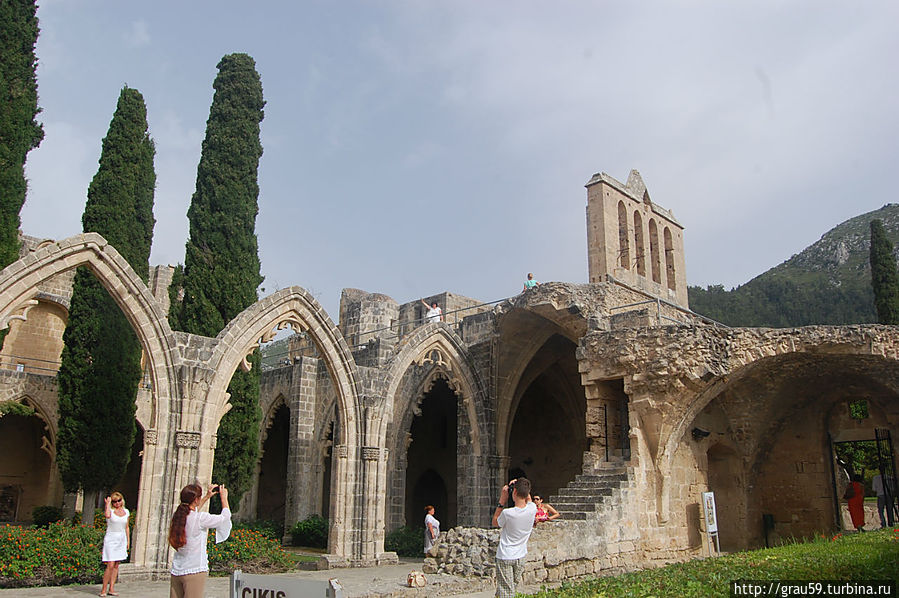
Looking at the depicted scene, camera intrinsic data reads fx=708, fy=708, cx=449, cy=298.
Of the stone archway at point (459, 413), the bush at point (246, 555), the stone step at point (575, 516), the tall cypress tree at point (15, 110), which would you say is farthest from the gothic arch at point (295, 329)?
the stone step at point (575, 516)

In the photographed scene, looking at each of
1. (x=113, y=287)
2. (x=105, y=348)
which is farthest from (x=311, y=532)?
(x=113, y=287)

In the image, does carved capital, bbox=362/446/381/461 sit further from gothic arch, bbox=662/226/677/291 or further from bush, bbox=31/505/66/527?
gothic arch, bbox=662/226/677/291

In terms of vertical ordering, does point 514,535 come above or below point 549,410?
below

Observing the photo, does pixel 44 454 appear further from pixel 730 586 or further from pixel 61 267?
pixel 730 586

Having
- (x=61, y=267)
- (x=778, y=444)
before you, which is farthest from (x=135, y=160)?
(x=778, y=444)

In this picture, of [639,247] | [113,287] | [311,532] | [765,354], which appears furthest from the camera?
[639,247]

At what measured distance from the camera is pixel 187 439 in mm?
10133

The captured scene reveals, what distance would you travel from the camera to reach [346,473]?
1202 centimetres

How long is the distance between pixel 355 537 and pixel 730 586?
305 inches

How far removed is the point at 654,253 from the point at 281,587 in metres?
18.9

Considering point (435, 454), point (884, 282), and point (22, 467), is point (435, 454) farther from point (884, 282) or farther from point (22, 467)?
point (884, 282)

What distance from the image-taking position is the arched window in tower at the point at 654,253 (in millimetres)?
20527

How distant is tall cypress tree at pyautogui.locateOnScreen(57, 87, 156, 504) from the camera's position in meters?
12.0

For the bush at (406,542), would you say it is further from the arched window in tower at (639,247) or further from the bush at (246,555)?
the arched window in tower at (639,247)
